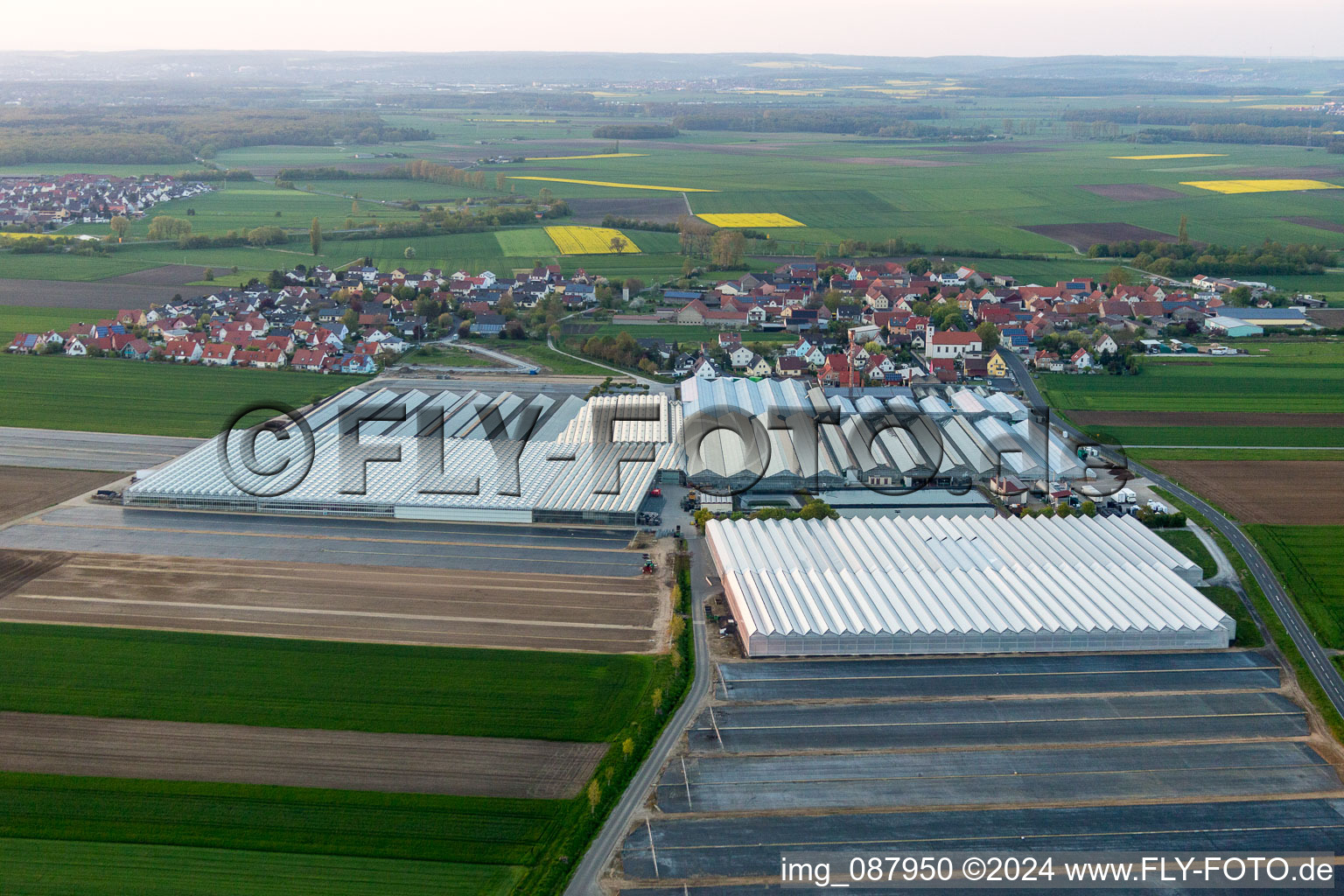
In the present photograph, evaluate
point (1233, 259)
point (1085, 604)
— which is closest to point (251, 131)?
point (1233, 259)

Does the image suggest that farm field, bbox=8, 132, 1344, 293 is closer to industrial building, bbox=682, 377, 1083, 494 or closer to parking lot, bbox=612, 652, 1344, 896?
industrial building, bbox=682, 377, 1083, 494

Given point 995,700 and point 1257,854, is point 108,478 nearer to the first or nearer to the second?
point 995,700

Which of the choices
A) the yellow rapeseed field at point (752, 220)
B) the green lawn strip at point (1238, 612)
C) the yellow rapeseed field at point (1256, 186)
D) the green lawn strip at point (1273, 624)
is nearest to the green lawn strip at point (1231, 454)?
the green lawn strip at point (1273, 624)

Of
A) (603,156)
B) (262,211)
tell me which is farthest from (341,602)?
(603,156)

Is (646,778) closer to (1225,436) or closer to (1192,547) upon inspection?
(1192,547)

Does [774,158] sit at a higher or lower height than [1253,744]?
higher
